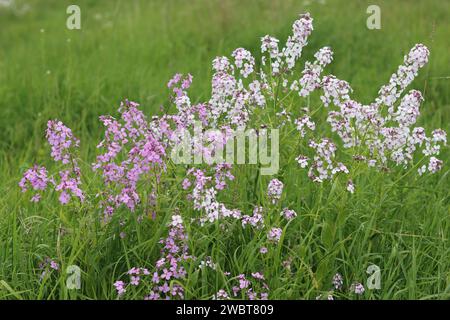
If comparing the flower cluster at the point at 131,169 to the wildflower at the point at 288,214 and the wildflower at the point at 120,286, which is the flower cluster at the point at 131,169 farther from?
the wildflower at the point at 288,214

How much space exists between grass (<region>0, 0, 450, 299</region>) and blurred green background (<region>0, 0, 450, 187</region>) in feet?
0.06

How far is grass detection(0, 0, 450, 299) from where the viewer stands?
314cm

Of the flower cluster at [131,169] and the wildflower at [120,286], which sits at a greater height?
the flower cluster at [131,169]

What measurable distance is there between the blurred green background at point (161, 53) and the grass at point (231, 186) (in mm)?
19

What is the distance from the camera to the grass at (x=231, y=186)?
3141 millimetres

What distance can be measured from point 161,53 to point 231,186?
326 cm

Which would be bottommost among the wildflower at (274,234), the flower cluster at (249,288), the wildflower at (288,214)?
the flower cluster at (249,288)

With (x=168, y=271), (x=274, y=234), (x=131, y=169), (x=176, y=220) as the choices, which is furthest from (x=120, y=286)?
(x=274, y=234)

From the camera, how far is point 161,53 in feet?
21.4

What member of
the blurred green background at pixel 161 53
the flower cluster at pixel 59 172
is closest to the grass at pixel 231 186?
the blurred green background at pixel 161 53

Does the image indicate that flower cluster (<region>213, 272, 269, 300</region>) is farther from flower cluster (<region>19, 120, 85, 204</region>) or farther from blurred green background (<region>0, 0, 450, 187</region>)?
blurred green background (<region>0, 0, 450, 187</region>)

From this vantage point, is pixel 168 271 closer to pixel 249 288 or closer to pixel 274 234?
pixel 249 288

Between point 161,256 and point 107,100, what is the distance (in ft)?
8.89

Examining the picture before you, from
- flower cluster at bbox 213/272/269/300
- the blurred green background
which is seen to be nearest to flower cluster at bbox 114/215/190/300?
flower cluster at bbox 213/272/269/300
